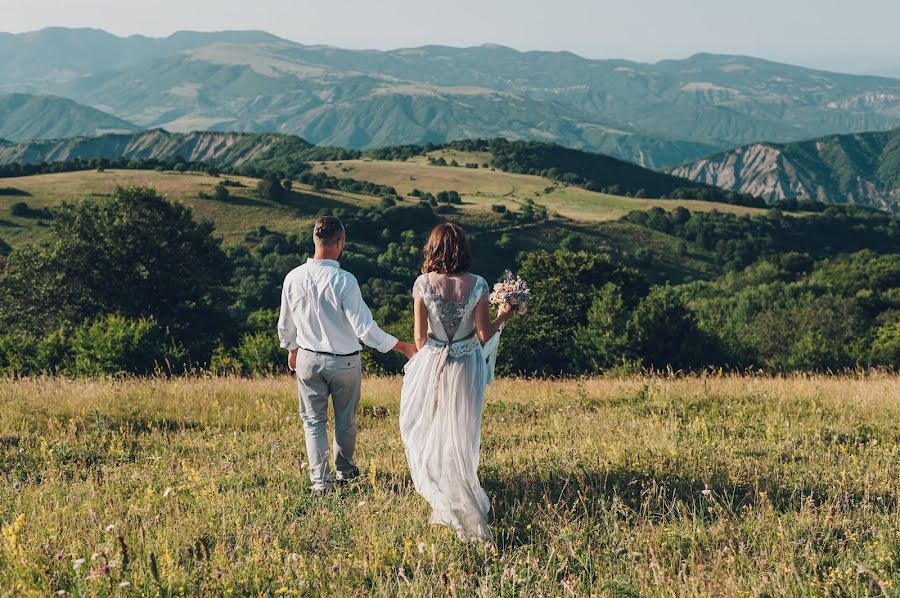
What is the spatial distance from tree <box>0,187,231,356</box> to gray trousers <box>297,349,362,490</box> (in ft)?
125

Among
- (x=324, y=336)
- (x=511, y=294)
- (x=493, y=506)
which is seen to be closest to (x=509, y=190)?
(x=511, y=294)

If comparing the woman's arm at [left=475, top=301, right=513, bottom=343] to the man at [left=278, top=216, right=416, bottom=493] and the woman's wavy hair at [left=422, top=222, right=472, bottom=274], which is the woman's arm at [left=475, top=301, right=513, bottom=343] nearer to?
the woman's wavy hair at [left=422, top=222, right=472, bottom=274]

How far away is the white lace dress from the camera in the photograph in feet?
22.2

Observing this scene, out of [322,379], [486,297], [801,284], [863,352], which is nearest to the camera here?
[486,297]

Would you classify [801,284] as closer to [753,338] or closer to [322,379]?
[753,338]

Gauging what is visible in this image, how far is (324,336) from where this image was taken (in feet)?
23.7

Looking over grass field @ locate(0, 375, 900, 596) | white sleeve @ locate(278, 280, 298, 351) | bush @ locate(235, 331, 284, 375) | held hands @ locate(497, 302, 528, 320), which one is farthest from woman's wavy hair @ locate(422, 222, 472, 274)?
bush @ locate(235, 331, 284, 375)

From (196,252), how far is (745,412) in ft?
136

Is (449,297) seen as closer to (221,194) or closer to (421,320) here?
(421,320)

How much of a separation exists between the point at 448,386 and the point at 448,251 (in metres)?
1.23

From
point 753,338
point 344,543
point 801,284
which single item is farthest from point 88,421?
point 801,284

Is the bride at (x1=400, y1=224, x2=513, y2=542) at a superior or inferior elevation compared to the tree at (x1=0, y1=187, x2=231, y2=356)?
superior

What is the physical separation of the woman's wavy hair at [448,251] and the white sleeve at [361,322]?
2.56 ft

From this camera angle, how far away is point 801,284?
87.6 meters
